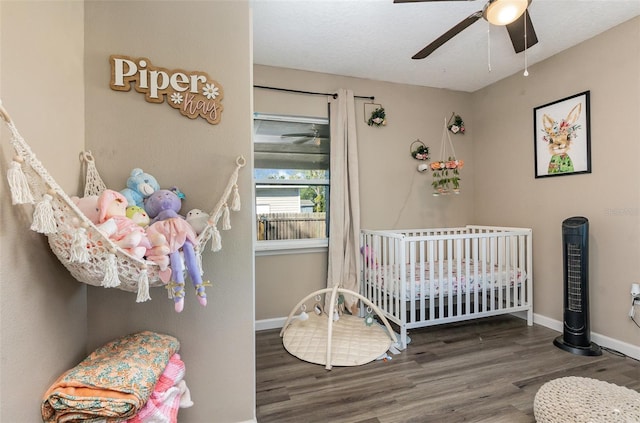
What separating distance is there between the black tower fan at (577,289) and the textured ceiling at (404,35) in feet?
4.50

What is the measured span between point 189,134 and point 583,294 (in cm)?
284

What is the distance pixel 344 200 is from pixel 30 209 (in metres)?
2.35

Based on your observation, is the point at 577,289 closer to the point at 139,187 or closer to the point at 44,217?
the point at 139,187

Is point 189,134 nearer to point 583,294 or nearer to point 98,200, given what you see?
point 98,200

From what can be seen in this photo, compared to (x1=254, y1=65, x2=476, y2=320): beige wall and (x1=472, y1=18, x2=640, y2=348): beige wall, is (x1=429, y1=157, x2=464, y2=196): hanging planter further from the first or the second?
(x1=472, y1=18, x2=640, y2=348): beige wall

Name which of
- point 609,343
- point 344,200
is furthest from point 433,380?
point 344,200

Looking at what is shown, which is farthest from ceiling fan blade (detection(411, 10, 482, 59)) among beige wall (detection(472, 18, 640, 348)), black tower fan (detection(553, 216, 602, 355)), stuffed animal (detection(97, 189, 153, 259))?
stuffed animal (detection(97, 189, 153, 259))

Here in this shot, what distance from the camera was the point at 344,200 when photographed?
120 inches

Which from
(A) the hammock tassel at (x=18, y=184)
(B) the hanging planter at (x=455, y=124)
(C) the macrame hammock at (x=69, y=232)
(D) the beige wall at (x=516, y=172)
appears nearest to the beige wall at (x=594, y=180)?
(D) the beige wall at (x=516, y=172)

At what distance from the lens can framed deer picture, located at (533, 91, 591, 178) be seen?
8.21 feet

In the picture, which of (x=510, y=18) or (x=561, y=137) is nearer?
(x=510, y=18)

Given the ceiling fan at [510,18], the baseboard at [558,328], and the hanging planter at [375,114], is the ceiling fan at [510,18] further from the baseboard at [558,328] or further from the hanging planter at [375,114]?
the baseboard at [558,328]

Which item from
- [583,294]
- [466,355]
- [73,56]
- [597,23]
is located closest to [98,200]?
[73,56]

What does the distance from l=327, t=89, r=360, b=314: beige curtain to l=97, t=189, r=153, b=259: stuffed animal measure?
2075mm
